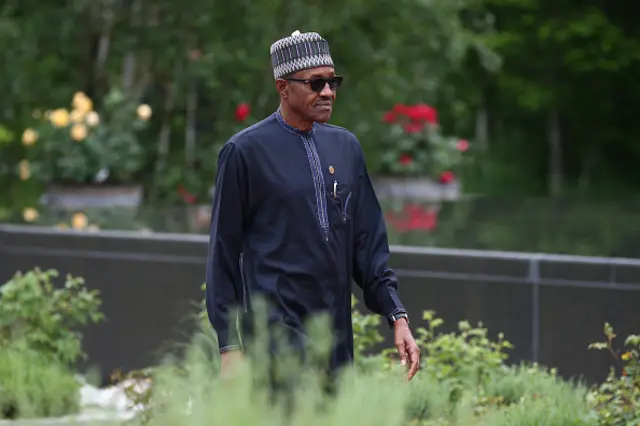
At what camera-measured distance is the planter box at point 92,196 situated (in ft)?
73.8

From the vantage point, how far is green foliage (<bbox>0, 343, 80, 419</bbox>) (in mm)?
8102

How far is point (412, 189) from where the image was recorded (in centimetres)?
2978

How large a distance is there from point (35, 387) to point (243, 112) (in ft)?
53.8

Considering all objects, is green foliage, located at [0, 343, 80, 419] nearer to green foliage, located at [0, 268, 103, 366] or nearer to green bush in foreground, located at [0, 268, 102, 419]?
green bush in foreground, located at [0, 268, 102, 419]

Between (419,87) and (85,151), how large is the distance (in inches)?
368

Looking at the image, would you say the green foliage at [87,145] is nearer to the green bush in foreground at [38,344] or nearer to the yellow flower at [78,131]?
the yellow flower at [78,131]

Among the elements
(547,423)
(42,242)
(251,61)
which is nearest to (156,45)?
(251,61)

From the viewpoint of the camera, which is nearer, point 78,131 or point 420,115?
point 78,131

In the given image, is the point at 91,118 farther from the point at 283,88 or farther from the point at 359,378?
the point at 359,378

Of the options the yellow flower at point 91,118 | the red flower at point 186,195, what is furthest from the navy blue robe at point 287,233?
the red flower at point 186,195

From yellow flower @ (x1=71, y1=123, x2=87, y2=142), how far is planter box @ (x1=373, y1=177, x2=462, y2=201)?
7.21 m

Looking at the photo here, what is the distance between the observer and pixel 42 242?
12125 millimetres

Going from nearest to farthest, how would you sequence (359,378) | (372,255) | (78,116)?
(359,378), (372,255), (78,116)

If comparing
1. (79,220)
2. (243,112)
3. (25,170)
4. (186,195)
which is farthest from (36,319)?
(186,195)
